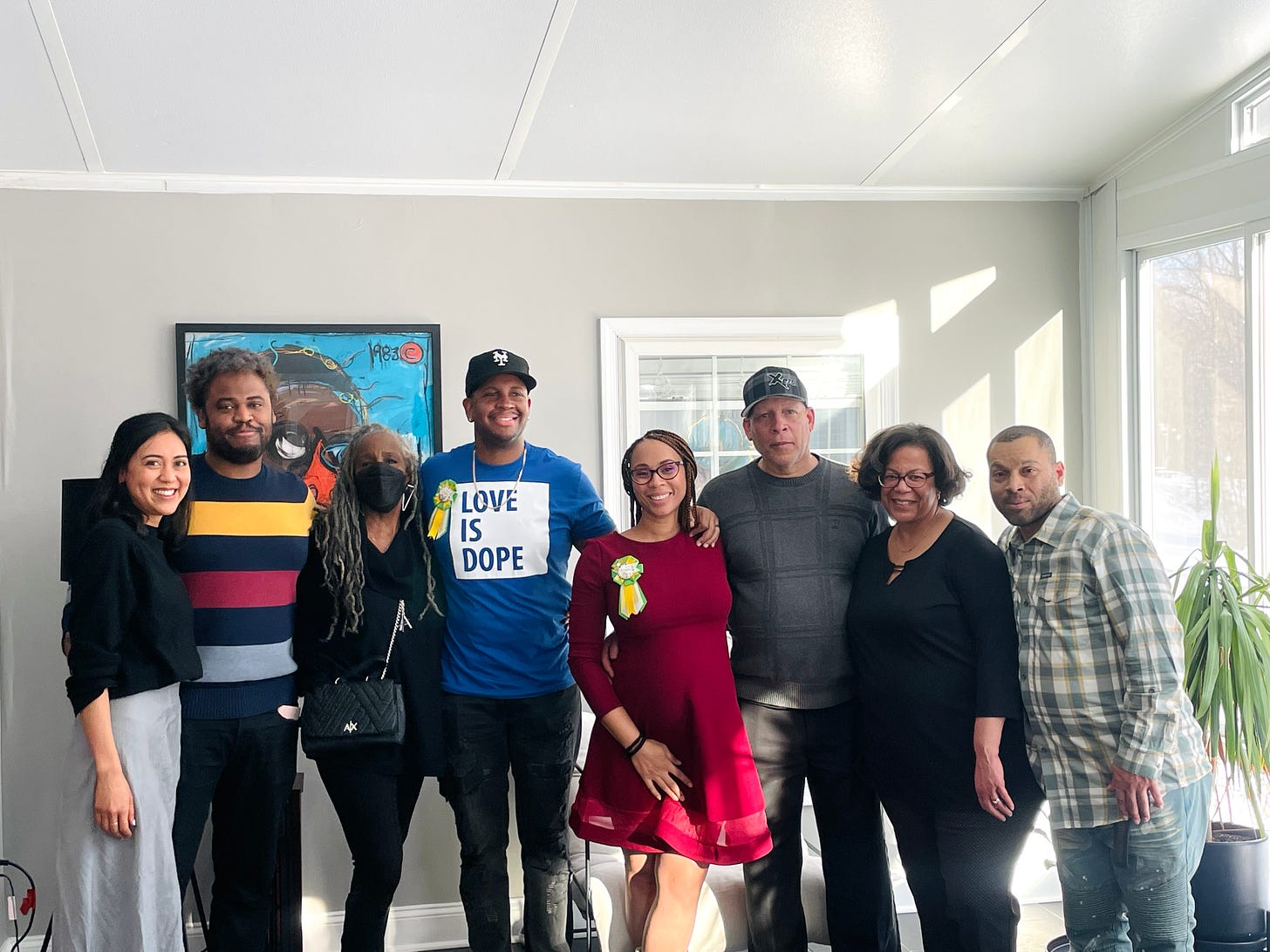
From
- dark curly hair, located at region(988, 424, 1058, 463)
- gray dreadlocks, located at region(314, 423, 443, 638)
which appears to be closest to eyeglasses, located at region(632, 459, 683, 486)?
gray dreadlocks, located at region(314, 423, 443, 638)

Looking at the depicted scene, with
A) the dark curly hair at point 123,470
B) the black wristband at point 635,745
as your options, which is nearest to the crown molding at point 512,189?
the dark curly hair at point 123,470

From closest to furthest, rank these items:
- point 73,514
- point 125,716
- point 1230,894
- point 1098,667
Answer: point 125,716
point 1098,667
point 73,514
point 1230,894

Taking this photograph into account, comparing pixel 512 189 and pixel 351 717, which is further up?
pixel 512 189

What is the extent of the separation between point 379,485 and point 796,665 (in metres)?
1.12

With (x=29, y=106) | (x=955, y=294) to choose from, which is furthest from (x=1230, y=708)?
(x=29, y=106)

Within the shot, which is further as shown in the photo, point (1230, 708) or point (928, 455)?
point (1230, 708)

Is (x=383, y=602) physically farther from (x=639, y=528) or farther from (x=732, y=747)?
(x=732, y=747)

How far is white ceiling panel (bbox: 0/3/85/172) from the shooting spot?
244cm

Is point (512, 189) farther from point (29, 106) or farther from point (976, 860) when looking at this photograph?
point (976, 860)

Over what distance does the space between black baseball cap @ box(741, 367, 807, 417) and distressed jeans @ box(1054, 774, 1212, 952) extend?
122 centimetres

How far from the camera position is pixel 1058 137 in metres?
3.44

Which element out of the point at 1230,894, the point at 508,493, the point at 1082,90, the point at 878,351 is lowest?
the point at 1230,894

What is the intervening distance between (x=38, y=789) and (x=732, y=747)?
2384mm

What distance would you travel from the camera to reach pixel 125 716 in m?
2.23
